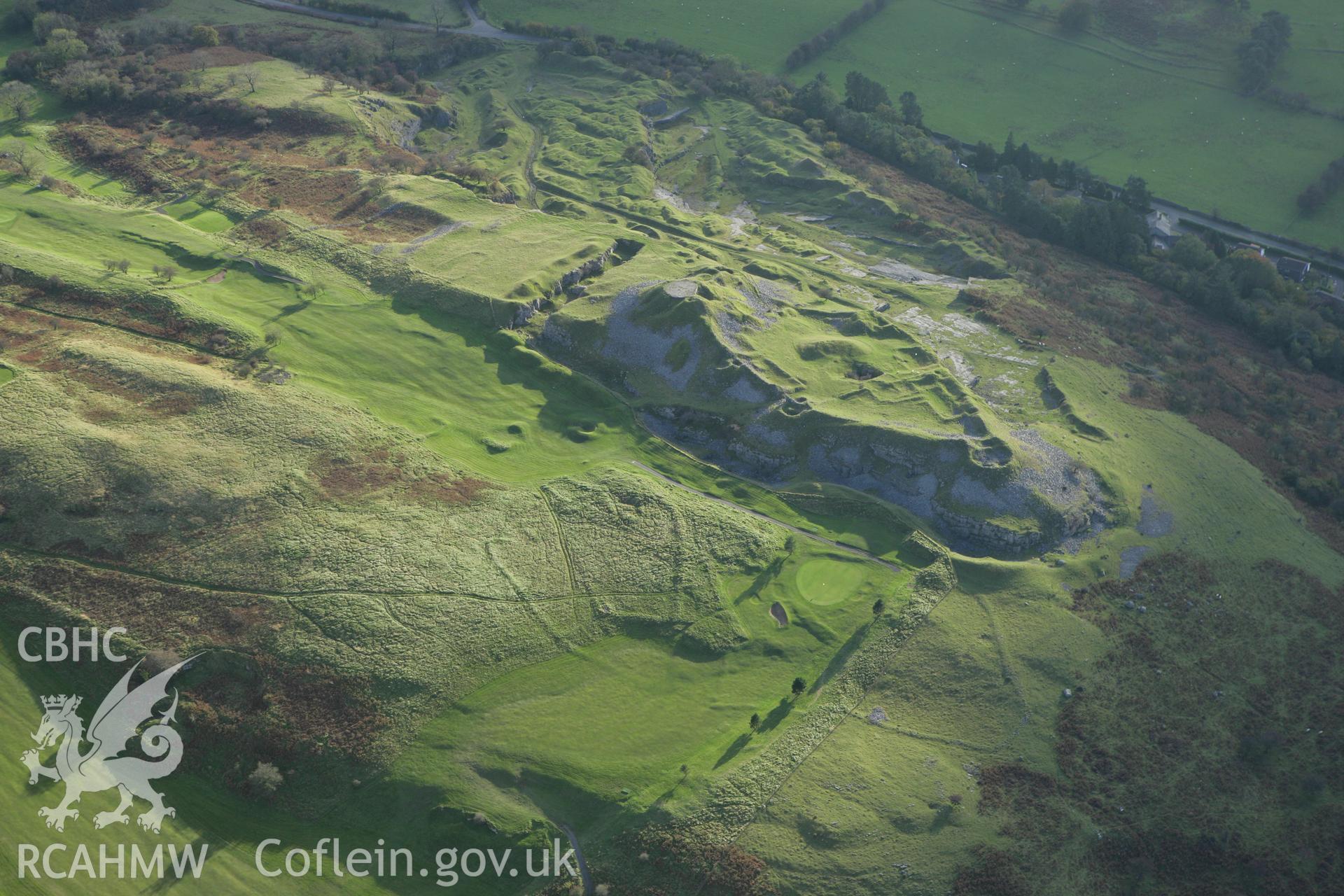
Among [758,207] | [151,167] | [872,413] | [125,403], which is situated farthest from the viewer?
[758,207]

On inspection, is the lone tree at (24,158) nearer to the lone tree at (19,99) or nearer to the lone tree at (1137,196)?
the lone tree at (19,99)

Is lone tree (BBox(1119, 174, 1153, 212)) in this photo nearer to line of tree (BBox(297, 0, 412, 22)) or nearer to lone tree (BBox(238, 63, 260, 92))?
line of tree (BBox(297, 0, 412, 22))

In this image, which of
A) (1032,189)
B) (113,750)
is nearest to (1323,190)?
(1032,189)

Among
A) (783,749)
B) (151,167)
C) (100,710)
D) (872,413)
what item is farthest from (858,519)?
(151,167)

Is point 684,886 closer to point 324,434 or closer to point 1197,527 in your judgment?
point 324,434

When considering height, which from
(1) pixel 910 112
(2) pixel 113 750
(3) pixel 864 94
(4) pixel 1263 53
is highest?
(4) pixel 1263 53

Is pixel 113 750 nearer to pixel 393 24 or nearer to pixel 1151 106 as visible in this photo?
pixel 393 24
